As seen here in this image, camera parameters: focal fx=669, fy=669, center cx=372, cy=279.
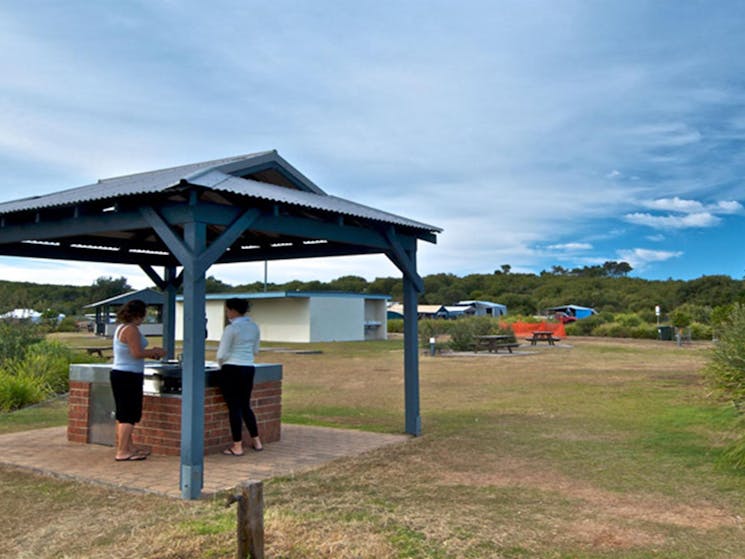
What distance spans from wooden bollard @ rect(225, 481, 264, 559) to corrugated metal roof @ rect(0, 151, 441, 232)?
2.82 m

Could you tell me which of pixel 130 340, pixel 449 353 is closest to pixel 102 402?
pixel 130 340

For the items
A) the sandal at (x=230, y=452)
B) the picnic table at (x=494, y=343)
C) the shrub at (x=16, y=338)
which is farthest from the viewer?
the picnic table at (x=494, y=343)

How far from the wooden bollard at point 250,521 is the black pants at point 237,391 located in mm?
3372

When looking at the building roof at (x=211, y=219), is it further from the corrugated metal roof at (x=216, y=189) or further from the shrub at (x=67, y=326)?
the shrub at (x=67, y=326)

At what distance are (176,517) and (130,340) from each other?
221cm

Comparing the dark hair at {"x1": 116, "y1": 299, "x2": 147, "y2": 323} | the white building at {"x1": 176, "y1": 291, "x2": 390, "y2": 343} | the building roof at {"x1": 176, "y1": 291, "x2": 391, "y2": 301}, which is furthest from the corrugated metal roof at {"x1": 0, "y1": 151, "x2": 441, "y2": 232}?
the white building at {"x1": 176, "y1": 291, "x2": 390, "y2": 343}

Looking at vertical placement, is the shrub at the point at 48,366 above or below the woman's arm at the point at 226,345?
below

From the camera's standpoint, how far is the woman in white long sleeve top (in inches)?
269

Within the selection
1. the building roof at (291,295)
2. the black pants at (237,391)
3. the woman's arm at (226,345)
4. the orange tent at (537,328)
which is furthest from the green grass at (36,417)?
the orange tent at (537,328)

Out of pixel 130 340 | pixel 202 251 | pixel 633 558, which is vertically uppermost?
pixel 202 251

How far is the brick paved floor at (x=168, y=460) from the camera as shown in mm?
5918

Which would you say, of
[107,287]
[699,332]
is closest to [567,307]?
[699,332]

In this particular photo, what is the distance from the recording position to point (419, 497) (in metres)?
5.43

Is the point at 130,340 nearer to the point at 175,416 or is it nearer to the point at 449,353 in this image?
the point at 175,416
